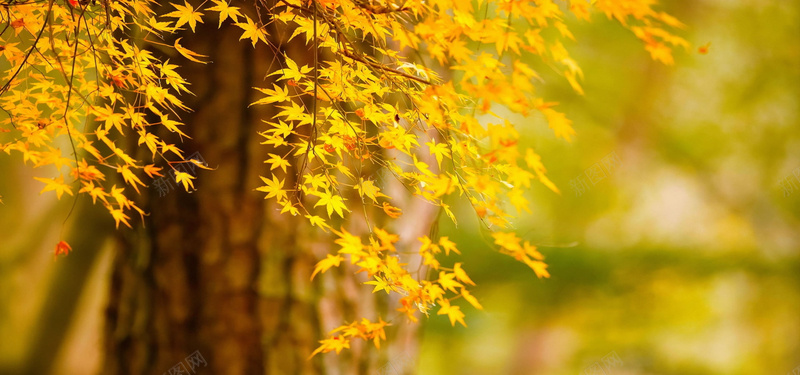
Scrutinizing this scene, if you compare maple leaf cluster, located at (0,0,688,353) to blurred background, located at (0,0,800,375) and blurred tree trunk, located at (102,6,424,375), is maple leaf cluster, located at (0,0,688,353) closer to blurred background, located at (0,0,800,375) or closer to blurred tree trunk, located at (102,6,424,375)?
blurred tree trunk, located at (102,6,424,375)

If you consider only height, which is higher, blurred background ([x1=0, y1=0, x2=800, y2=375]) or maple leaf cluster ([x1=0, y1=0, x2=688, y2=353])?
maple leaf cluster ([x1=0, y1=0, x2=688, y2=353])

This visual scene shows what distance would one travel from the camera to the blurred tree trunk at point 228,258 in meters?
1.82

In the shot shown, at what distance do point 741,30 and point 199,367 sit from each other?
16.3 feet

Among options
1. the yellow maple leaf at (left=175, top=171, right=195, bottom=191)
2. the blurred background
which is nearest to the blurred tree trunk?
the yellow maple leaf at (left=175, top=171, right=195, bottom=191)

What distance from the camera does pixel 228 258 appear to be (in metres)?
1.82

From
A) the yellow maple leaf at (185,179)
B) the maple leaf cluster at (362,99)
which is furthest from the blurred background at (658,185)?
the yellow maple leaf at (185,179)

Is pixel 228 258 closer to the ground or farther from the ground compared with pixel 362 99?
closer to the ground

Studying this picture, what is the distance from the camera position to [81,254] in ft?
10.2

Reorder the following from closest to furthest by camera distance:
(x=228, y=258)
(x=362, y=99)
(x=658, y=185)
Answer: (x=362, y=99) < (x=228, y=258) < (x=658, y=185)

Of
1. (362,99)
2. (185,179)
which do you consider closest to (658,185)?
(362,99)

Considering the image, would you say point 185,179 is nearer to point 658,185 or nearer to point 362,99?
point 362,99

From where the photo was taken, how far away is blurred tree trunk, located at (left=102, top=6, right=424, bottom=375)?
182 cm

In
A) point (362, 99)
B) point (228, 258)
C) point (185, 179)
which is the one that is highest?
point (362, 99)

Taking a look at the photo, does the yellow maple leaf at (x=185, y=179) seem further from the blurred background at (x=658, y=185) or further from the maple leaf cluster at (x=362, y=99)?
the blurred background at (x=658, y=185)
